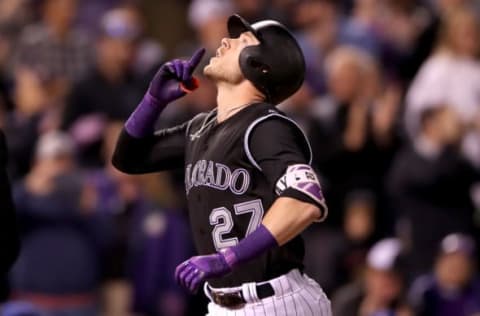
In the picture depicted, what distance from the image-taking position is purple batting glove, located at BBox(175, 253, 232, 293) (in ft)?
14.9

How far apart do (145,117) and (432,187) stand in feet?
13.7

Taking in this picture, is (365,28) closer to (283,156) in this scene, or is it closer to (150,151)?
(150,151)

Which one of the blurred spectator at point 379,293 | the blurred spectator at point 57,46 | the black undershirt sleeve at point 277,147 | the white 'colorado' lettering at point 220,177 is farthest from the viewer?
the blurred spectator at point 57,46

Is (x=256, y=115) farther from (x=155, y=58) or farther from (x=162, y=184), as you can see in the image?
(x=155, y=58)

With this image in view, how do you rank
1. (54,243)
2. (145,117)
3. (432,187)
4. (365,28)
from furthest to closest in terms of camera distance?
(365,28) < (432,187) < (54,243) < (145,117)

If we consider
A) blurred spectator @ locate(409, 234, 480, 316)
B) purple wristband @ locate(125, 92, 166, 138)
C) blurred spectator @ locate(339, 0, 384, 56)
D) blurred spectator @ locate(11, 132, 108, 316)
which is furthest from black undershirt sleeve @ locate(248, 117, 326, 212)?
blurred spectator @ locate(339, 0, 384, 56)

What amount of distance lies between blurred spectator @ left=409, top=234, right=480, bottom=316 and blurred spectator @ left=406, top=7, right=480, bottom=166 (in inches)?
48.8

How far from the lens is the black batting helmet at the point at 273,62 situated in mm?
5148

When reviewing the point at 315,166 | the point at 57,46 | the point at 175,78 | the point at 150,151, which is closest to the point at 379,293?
the point at 315,166

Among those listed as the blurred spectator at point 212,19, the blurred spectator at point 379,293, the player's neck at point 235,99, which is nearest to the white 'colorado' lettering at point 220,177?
the player's neck at point 235,99

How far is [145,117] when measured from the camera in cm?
553

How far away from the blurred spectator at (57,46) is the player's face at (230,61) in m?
4.91

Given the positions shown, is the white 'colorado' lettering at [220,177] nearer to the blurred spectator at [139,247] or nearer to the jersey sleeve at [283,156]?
the jersey sleeve at [283,156]

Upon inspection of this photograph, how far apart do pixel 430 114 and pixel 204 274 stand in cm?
520
